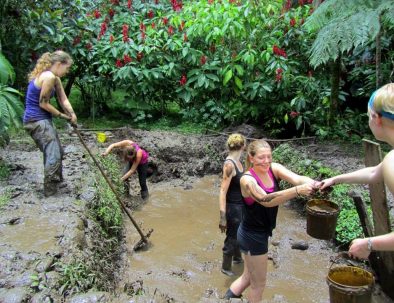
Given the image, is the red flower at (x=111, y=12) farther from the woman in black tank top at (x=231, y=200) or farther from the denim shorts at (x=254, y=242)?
the denim shorts at (x=254, y=242)

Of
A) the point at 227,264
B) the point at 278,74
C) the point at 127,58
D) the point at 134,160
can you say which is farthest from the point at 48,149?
the point at 278,74

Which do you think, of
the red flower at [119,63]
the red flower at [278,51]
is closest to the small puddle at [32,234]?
the red flower at [119,63]

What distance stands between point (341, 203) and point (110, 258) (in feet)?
10.4

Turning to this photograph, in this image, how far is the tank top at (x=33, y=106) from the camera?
5.47 m

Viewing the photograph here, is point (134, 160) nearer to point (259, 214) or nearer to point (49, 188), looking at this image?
point (49, 188)

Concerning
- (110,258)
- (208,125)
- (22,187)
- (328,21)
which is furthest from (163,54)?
(110,258)

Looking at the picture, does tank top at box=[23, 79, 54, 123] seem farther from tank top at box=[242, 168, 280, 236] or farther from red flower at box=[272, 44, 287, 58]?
red flower at box=[272, 44, 287, 58]

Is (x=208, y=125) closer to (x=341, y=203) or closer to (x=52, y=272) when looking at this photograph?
(x=341, y=203)

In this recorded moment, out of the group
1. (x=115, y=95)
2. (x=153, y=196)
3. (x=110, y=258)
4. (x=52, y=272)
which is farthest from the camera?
(x=115, y=95)

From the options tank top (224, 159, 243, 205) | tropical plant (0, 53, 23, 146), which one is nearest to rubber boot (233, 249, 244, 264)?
tank top (224, 159, 243, 205)

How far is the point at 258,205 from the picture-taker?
11.8 feet

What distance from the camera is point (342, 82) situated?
9531mm

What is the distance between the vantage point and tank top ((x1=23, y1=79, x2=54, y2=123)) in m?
5.47

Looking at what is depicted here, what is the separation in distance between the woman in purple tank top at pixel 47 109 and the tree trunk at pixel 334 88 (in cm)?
519
